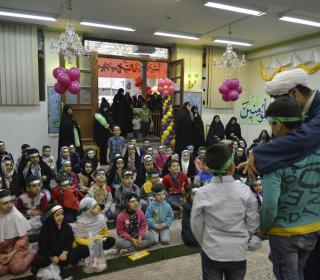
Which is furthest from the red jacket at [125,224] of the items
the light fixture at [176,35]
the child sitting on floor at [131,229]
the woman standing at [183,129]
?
the light fixture at [176,35]

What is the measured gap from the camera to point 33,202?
3629 mm

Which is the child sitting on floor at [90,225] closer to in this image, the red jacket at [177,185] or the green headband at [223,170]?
the red jacket at [177,185]

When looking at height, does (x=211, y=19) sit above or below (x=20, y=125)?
above

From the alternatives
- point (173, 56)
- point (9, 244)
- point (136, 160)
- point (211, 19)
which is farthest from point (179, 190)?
point (173, 56)

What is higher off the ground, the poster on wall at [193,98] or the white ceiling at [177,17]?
the white ceiling at [177,17]

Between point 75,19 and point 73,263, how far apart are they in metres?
4.95

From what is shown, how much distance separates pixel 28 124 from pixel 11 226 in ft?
14.8

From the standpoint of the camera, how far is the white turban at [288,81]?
1160 mm

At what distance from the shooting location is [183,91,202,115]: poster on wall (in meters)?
8.30

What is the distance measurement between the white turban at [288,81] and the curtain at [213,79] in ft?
24.7

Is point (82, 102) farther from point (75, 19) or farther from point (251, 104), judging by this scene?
point (251, 104)

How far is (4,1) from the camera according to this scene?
5.00 meters

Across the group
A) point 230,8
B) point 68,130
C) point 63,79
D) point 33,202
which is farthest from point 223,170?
point 68,130

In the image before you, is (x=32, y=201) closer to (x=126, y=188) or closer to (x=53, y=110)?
(x=126, y=188)
